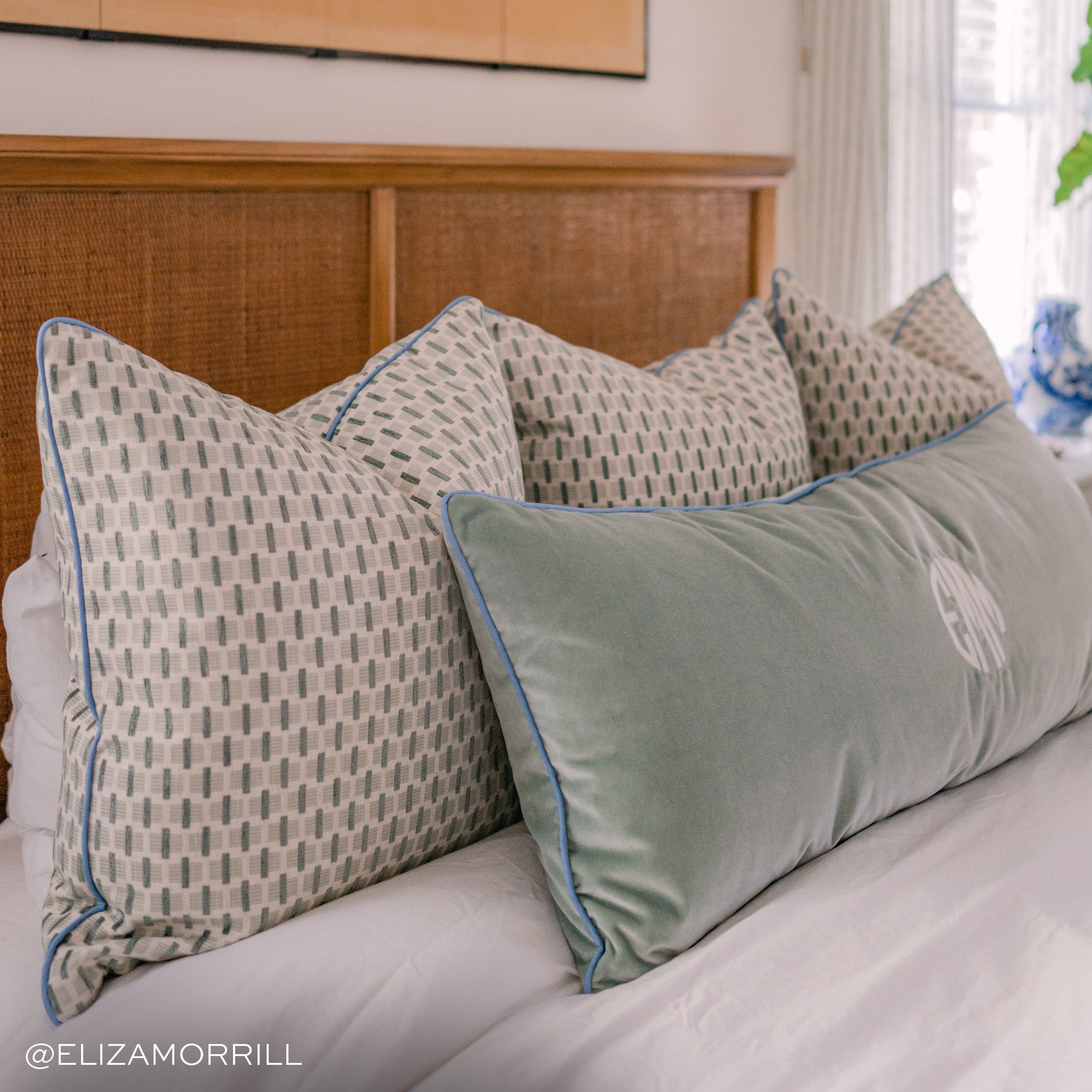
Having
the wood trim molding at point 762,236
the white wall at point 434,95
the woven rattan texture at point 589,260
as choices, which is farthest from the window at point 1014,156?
the woven rattan texture at point 589,260

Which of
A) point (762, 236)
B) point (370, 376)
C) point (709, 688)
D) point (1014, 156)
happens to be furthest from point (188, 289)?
point (1014, 156)

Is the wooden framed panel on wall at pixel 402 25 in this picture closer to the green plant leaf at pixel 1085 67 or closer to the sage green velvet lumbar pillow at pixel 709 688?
the sage green velvet lumbar pillow at pixel 709 688

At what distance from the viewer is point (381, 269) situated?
1270mm

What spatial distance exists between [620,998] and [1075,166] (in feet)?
6.66

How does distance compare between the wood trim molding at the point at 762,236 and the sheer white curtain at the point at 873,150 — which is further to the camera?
the sheer white curtain at the point at 873,150

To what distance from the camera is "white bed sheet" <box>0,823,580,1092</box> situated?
2.12 feet

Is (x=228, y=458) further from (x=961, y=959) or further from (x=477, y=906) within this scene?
(x=961, y=959)

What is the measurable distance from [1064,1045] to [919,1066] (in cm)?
10

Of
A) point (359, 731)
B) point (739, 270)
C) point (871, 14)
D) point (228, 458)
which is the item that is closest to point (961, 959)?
point (359, 731)

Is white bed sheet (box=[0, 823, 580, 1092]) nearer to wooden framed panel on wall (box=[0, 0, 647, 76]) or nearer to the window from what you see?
wooden framed panel on wall (box=[0, 0, 647, 76])

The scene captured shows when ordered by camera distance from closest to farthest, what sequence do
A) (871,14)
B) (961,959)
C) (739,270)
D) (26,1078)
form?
(26,1078), (961,959), (739,270), (871,14)

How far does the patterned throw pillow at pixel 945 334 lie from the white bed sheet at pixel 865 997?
0.77 m

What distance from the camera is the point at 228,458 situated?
718 mm

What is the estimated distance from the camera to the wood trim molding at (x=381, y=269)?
4.12 feet
